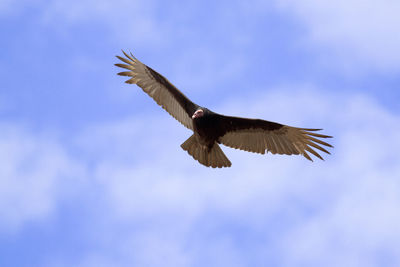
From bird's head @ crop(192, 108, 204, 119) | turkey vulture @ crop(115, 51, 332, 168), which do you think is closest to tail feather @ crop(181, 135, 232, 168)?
turkey vulture @ crop(115, 51, 332, 168)

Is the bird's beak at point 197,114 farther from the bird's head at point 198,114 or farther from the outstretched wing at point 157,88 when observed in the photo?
the outstretched wing at point 157,88

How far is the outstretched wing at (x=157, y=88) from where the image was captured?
34.3 ft

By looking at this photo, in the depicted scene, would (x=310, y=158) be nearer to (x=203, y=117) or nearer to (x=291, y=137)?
(x=291, y=137)

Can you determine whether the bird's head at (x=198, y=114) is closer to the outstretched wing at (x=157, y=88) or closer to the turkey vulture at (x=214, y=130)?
the turkey vulture at (x=214, y=130)

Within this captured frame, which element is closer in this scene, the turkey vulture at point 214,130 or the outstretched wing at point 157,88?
the turkey vulture at point 214,130

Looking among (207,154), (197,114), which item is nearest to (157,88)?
(197,114)

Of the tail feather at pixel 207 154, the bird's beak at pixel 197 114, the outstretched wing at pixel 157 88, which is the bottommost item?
the tail feather at pixel 207 154

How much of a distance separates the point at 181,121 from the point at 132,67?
1287mm

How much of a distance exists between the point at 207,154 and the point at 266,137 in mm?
1065

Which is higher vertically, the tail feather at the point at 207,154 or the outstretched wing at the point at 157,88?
the outstretched wing at the point at 157,88

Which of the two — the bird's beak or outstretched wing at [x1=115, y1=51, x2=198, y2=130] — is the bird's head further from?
outstretched wing at [x1=115, y1=51, x2=198, y2=130]

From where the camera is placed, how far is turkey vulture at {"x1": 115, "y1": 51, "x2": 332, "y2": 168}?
10.0 metres

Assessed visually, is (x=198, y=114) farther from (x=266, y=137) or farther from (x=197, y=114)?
(x=266, y=137)

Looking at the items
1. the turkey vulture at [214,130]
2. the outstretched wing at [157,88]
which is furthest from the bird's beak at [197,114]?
the outstretched wing at [157,88]
